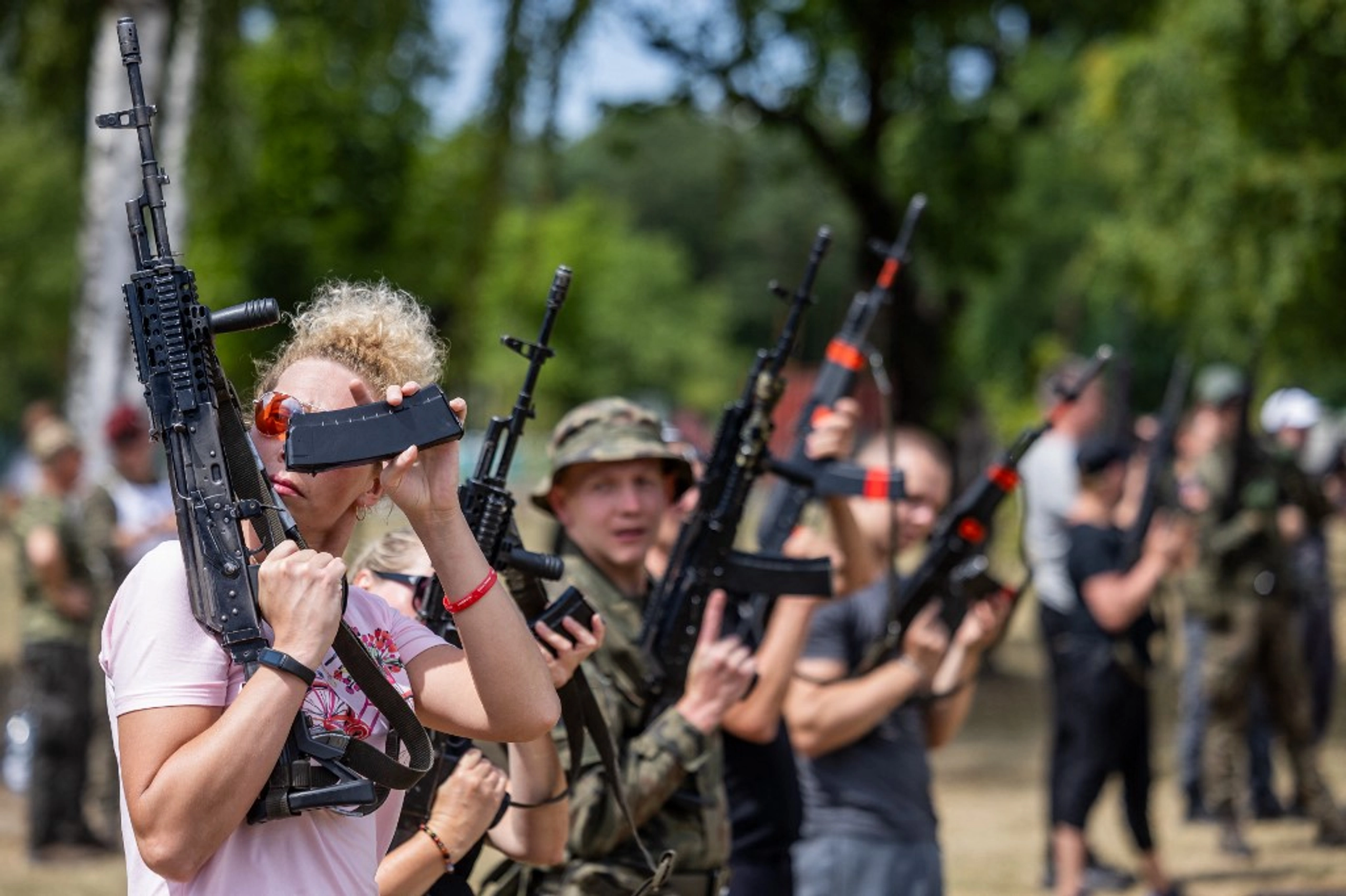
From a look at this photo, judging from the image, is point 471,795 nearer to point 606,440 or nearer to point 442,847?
point 442,847

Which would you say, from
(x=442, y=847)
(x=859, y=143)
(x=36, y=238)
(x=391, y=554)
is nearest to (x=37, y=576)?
(x=391, y=554)

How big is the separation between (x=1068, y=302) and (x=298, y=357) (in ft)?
108

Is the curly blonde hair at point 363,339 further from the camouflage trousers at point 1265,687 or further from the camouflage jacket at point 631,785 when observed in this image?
the camouflage trousers at point 1265,687

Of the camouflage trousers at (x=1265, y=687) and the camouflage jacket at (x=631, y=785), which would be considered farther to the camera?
the camouflage trousers at (x=1265, y=687)

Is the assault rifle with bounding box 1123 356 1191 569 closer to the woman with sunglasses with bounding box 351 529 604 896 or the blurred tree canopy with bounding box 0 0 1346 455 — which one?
the blurred tree canopy with bounding box 0 0 1346 455

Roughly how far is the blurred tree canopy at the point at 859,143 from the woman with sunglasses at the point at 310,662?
15.3 ft

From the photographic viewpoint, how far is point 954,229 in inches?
572

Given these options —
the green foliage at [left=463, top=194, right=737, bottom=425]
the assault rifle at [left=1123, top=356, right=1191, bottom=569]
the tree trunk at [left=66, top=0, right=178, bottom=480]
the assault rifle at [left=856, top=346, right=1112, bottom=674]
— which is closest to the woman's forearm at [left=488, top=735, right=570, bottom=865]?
the assault rifle at [left=856, top=346, right=1112, bottom=674]

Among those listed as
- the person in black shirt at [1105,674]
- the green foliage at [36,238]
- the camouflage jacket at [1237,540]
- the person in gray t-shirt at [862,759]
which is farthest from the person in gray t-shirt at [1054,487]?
the green foliage at [36,238]

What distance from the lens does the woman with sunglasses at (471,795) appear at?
124 inches

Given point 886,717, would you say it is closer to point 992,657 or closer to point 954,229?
point 954,229

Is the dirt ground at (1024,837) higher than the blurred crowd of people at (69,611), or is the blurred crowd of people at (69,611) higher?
the blurred crowd of people at (69,611)

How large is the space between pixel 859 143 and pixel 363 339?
11.7 metres

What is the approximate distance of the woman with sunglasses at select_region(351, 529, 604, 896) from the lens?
3158mm
